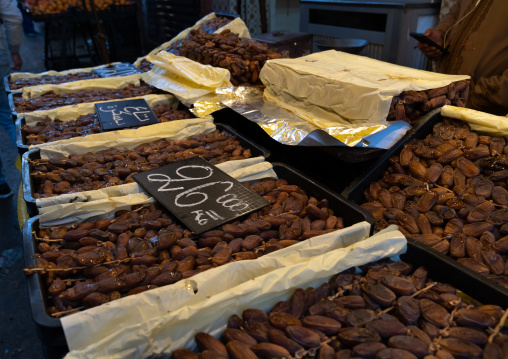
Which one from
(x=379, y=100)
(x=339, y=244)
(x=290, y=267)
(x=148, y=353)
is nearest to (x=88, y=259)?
(x=148, y=353)

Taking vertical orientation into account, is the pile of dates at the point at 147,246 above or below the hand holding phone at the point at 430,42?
below

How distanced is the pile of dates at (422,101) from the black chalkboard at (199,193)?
2.29 feet

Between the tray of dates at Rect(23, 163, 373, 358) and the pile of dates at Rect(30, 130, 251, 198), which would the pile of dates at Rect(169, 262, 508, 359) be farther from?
the pile of dates at Rect(30, 130, 251, 198)

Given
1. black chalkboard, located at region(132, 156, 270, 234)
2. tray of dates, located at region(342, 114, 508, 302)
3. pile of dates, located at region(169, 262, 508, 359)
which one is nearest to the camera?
pile of dates, located at region(169, 262, 508, 359)

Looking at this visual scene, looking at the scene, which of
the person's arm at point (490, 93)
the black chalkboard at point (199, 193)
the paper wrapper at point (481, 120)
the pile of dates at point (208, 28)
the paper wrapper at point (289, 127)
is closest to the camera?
the black chalkboard at point (199, 193)

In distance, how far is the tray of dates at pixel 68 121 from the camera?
2102 millimetres

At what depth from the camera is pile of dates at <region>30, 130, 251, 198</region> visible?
1.66 metres

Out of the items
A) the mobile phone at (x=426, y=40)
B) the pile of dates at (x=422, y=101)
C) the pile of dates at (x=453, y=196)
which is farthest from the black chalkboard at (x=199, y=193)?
the mobile phone at (x=426, y=40)

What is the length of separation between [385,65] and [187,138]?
3.63ft

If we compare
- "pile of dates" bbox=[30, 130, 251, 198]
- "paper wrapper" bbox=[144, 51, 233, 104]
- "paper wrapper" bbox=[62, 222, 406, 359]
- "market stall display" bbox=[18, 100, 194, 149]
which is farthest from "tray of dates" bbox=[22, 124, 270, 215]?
"paper wrapper" bbox=[62, 222, 406, 359]

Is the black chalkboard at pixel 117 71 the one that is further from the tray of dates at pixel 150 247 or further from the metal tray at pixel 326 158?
the tray of dates at pixel 150 247

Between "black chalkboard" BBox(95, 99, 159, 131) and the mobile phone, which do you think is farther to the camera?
the mobile phone

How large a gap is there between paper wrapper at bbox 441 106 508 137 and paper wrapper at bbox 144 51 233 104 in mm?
1275

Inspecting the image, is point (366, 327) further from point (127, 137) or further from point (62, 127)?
point (62, 127)
